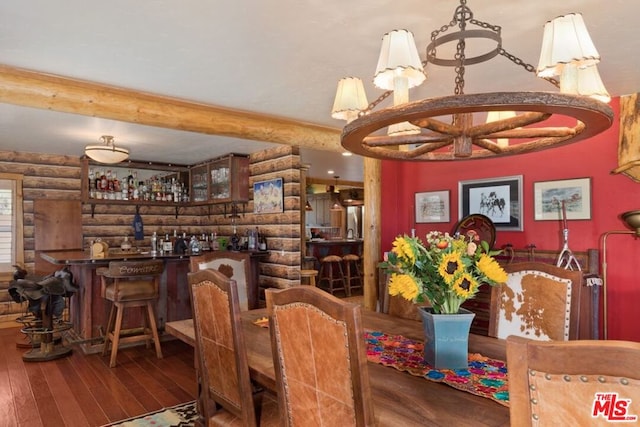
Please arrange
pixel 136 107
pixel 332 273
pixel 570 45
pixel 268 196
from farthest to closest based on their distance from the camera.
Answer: pixel 332 273
pixel 268 196
pixel 136 107
pixel 570 45

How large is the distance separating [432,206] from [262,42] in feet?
9.64

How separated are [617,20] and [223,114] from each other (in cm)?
292

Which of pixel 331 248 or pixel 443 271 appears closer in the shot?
pixel 443 271

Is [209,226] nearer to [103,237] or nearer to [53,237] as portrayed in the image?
[103,237]

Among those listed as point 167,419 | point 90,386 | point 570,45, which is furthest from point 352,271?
point 570,45

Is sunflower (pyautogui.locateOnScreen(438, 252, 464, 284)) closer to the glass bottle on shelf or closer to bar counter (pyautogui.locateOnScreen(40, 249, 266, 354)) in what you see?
bar counter (pyautogui.locateOnScreen(40, 249, 266, 354))

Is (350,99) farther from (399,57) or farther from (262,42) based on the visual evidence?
(262,42)

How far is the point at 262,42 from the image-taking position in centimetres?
242

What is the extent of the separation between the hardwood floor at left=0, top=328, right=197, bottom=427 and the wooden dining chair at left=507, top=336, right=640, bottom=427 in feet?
9.36

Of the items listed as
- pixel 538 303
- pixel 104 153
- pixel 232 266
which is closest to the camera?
pixel 538 303

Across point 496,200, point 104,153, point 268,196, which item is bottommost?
point 496,200

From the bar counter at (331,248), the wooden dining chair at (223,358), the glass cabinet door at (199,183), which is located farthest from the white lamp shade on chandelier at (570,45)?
the bar counter at (331,248)

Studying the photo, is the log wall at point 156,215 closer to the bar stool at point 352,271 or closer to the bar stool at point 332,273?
the bar stool at point 332,273

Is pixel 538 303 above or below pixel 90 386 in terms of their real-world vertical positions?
above
